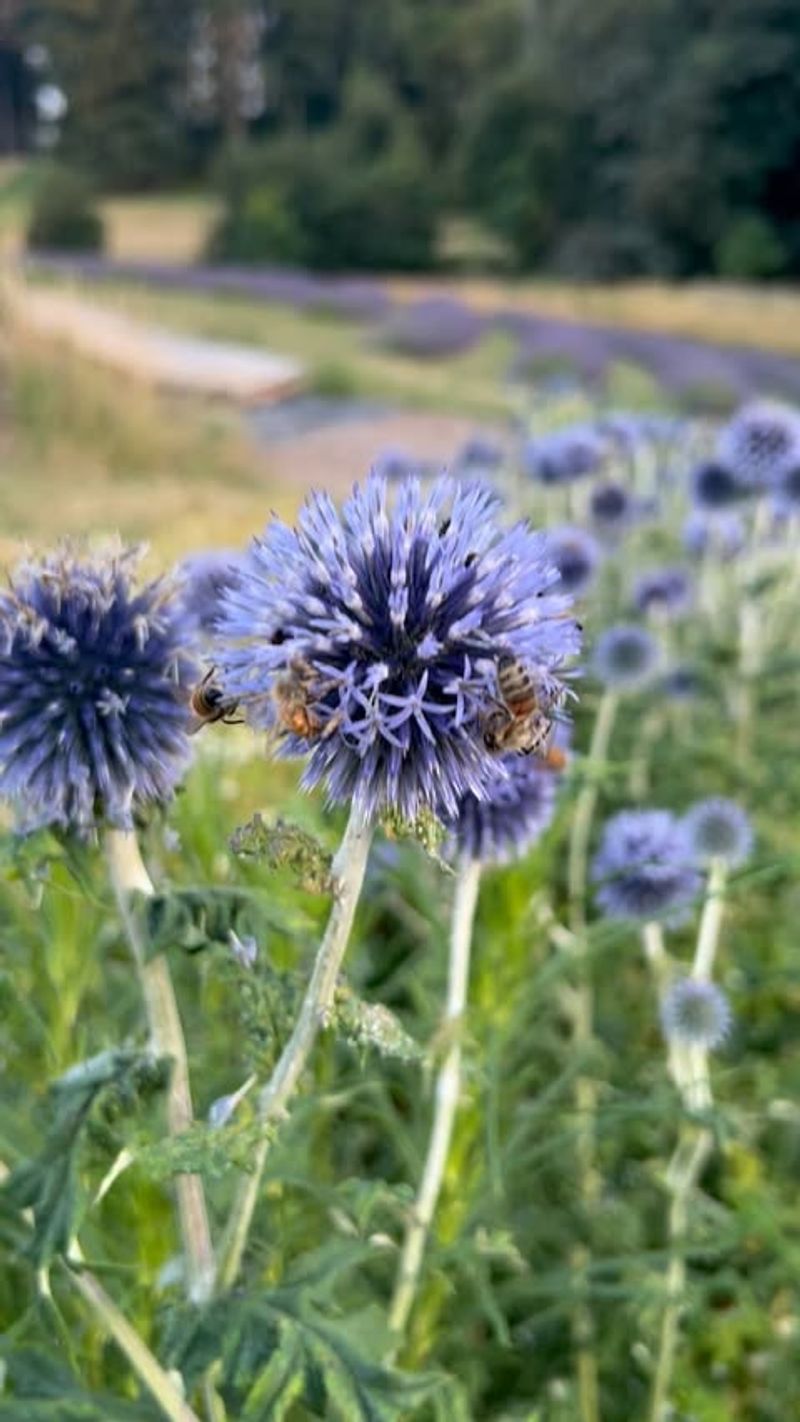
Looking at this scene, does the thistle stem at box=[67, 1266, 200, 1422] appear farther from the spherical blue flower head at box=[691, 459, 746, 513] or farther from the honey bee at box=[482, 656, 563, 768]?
the spherical blue flower head at box=[691, 459, 746, 513]

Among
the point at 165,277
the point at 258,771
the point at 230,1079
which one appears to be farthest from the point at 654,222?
the point at 230,1079

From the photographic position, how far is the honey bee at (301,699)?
0.84m

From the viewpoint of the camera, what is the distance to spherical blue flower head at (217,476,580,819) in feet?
2.82

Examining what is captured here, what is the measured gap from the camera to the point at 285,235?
703 inches

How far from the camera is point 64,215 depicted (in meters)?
17.2

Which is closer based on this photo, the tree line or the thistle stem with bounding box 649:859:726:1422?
the thistle stem with bounding box 649:859:726:1422

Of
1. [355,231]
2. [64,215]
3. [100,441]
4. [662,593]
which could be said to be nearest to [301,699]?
[662,593]

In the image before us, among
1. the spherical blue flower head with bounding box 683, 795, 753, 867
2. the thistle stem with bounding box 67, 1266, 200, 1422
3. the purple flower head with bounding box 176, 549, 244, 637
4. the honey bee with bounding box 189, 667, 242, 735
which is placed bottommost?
the thistle stem with bounding box 67, 1266, 200, 1422

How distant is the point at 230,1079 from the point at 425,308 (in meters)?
12.5

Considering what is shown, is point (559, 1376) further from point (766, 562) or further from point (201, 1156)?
point (766, 562)

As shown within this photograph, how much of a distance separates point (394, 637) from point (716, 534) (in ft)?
8.37

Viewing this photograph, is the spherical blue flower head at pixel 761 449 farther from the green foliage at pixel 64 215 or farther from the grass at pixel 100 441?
the green foliage at pixel 64 215

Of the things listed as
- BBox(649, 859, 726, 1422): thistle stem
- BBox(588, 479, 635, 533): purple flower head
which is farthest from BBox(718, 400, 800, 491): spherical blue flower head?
BBox(649, 859, 726, 1422): thistle stem

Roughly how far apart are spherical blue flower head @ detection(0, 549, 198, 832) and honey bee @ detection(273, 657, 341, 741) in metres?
0.26
